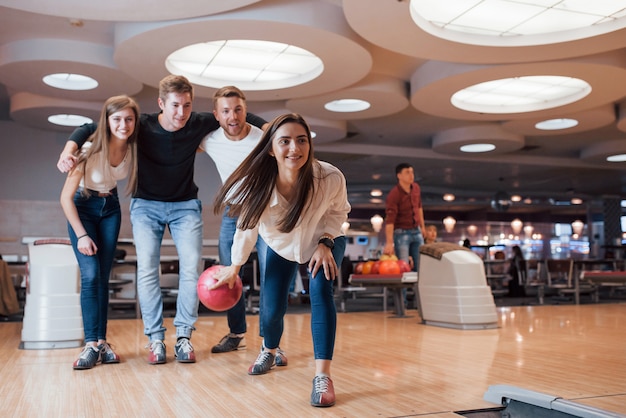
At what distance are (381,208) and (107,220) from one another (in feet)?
62.3

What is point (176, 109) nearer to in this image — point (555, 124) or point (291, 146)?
point (291, 146)

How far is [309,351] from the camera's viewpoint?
3.62 meters

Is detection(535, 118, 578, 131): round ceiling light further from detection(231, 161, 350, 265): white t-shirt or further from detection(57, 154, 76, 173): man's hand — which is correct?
detection(57, 154, 76, 173): man's hand

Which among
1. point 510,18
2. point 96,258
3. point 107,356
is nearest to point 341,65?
point 510,18

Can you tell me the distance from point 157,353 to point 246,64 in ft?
16.9

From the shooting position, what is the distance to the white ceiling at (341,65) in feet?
19.4

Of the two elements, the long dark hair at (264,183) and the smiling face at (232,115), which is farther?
the smiling face at (232,115)

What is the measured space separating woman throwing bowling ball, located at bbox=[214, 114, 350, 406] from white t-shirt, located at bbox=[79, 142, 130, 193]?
3.04 ft

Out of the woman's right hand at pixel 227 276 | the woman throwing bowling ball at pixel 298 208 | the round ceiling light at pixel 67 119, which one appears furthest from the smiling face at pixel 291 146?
the round ceiling light at pixel 67 119

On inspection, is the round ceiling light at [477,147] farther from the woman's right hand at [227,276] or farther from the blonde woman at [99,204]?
the woman's right hand at [227,276]

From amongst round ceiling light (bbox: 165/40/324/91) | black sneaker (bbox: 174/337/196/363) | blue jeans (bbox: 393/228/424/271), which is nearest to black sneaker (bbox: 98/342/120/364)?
black sneaker (bbox: 174/337/196/363)

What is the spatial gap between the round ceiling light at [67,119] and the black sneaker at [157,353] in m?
7.25

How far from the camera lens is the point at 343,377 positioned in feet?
8.98

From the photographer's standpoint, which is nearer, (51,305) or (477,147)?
(51,305)
